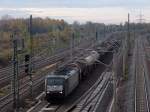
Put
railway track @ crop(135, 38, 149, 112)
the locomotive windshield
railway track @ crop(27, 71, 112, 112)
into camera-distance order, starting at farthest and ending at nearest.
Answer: the locomotive windshield, railway track @ crop(135, 38, 149, 112), railway track @ crop(27, 71, 112, 112)

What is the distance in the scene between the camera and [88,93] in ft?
136

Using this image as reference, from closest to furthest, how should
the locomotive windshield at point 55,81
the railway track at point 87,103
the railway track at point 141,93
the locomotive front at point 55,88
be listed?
Answer: the railway track at point 87,103
the railway track at point 141,93
the locomotive front at point 55,88
the locomotive windshield at point 55,81

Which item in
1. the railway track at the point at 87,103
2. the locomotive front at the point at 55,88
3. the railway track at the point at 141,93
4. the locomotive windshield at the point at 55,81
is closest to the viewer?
the railway track at the point at 87,103

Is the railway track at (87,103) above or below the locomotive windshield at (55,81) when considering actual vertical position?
below

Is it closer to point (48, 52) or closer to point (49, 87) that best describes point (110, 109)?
point (49, 87)

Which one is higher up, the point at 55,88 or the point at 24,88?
the point at 55,88

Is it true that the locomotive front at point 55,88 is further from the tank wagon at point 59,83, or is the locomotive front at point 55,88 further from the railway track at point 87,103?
the railway track at point 87,103

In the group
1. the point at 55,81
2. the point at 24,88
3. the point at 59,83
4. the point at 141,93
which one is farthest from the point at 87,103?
the point at 141,93

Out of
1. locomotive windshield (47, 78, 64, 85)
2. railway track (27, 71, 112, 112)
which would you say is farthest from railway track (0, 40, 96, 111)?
locomotive windshield (47, 78, 64, 85)

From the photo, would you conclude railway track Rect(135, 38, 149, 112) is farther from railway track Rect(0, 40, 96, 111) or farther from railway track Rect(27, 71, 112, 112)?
railway track Rect(0, 40, 96, 111)

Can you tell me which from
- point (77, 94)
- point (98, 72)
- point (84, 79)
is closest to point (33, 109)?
point (77, 94)

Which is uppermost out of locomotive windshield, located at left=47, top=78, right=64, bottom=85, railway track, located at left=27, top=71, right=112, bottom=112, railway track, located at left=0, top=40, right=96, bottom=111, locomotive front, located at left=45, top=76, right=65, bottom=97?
locomotive windshield, located at left=47, top=78, right=64, bottom=85

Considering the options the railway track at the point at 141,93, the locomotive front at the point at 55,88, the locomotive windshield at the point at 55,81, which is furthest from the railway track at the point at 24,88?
the railway track at the point at 141,93

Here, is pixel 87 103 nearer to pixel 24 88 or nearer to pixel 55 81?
pixel 55 81
